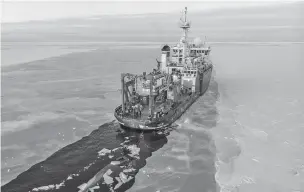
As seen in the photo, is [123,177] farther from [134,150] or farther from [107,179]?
[134,150]

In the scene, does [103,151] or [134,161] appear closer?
[134,161]

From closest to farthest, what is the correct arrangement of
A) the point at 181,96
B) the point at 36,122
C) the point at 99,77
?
the point at 36,122 → the point at 181,96 → the point at 99,77

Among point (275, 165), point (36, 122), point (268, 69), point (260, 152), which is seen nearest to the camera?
point (275, 165)

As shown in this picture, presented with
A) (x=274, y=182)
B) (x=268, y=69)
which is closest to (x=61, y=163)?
(x=274, y=182)

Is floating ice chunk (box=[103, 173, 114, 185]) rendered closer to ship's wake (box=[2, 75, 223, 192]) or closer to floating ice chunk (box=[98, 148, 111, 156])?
ship's wake (box=[2, 75, 223, 192])

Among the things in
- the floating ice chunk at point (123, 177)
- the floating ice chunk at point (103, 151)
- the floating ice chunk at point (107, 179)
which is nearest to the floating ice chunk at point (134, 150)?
the floating ice chunk at point (103, 151)

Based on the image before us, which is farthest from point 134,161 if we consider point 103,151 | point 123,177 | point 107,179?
point 107,179

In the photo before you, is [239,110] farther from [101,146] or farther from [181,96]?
[101,146]

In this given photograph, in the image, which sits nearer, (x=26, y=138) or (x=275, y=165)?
(x=275, y=165)

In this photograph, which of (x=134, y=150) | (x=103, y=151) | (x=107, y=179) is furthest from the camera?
(x=134, y=150)
